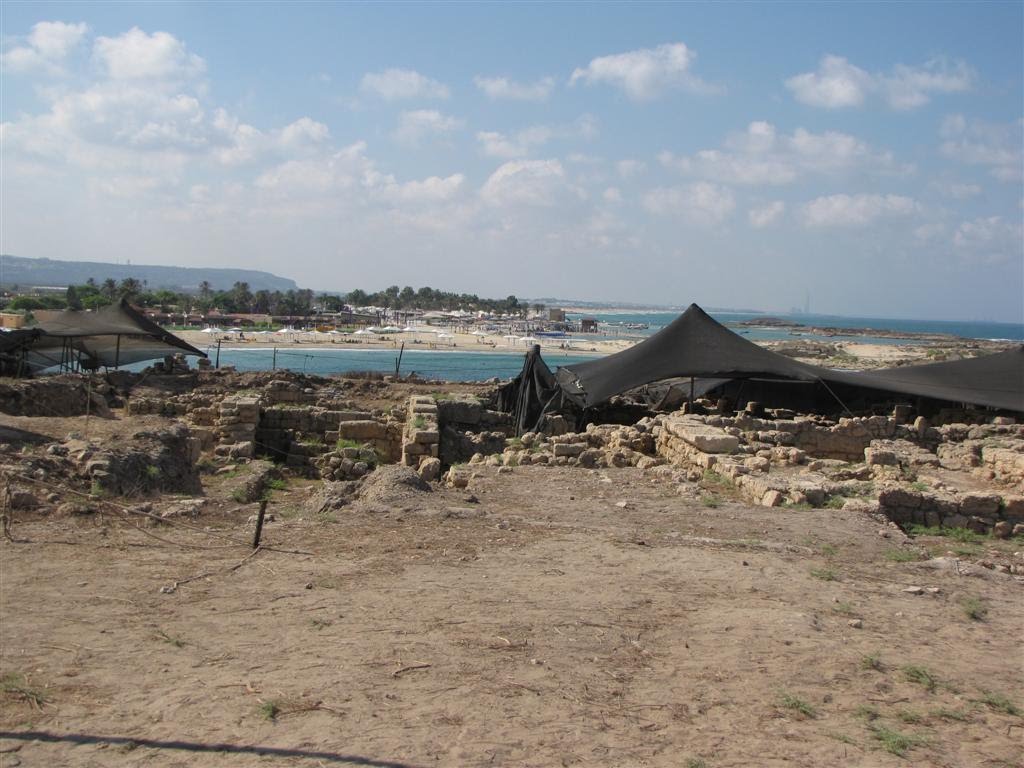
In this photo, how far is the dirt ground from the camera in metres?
3.53

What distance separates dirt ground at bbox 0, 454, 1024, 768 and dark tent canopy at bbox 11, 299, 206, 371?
1664 centimetres

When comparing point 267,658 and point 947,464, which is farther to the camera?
point 947,464

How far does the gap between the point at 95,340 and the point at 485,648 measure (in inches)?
910

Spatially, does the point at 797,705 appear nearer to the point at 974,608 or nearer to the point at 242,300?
the point at 974,608

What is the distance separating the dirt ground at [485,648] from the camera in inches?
139

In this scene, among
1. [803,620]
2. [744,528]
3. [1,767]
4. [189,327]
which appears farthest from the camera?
[189,327]

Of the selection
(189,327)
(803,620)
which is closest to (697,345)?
(803,620)

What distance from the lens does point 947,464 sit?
37.9 ft

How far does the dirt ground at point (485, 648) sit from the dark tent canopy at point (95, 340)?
1664cm

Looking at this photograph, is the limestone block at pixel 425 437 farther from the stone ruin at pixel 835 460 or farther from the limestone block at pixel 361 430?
the limestone block at pixel 361 430

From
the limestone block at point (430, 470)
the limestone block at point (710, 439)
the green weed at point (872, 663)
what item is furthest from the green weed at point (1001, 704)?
the limestone block at point (430, 470)

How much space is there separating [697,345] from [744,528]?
937 centimetres

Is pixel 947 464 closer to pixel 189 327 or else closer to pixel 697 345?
pixel 697 345

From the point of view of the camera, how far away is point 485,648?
4.45m
